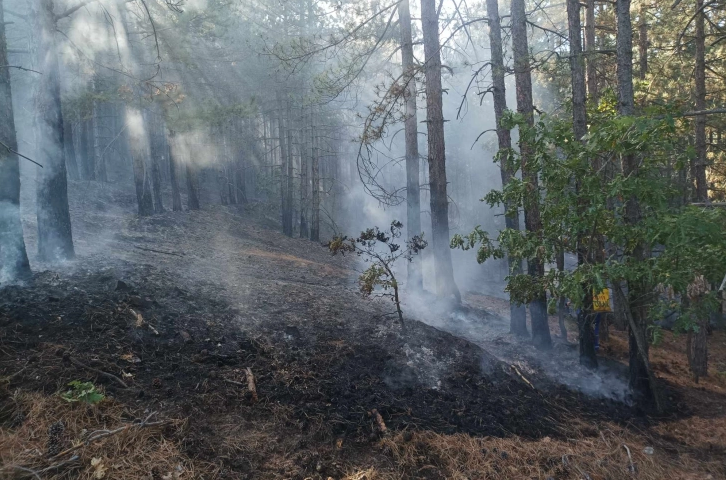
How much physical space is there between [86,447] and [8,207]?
5510 mm

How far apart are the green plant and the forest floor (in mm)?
69

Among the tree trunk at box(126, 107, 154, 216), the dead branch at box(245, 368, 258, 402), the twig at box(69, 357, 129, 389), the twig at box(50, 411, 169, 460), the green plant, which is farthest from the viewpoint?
the tree trunk at box(126, 107, 154, 216)

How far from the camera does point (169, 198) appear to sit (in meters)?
28.0

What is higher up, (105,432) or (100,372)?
(100,372)

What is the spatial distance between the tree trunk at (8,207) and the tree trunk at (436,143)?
837cm

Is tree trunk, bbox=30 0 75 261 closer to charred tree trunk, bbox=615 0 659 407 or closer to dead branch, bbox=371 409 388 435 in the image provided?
dead branch, bbox=371 409 388 435

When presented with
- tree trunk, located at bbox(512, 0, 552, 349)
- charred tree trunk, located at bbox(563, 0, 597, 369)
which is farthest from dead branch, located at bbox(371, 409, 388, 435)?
tree trunk, located at bbox(512, 0, 552, 349)

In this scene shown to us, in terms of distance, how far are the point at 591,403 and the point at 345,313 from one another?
4.82m

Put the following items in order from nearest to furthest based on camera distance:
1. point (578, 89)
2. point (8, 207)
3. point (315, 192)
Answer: point (8, 207) → point (578, 89) → point (315, 192)

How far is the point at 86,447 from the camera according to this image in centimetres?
455

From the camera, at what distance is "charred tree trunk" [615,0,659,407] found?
731cm

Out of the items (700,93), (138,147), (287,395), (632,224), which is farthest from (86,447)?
(138,147)

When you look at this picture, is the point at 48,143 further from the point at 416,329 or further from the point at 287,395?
the point at 416,329

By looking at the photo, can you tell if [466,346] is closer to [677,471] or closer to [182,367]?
[677,471]
